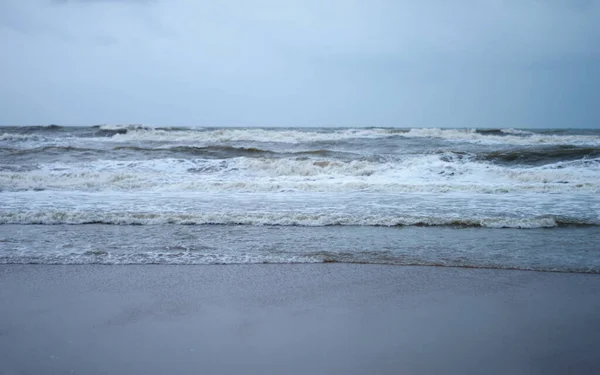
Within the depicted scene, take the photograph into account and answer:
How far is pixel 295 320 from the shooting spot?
3.38 metres

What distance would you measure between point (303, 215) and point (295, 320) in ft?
12.6

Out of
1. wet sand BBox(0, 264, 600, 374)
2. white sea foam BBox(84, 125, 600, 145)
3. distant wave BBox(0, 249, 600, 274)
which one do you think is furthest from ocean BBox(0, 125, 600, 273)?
white sea foam BBox(84, 125, 600, 145)

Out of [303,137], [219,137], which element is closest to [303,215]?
[303,137]

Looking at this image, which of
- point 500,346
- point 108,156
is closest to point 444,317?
point 500,346

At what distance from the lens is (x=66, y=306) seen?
12.0 ft

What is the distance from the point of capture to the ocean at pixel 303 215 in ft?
17.1

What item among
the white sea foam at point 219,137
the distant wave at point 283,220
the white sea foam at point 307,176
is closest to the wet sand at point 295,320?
the distant wave at point 283,220

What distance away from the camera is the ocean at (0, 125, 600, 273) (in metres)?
5.21

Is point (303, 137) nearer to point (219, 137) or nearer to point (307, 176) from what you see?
point (219, 137)

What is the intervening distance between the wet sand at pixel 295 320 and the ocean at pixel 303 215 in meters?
0.50

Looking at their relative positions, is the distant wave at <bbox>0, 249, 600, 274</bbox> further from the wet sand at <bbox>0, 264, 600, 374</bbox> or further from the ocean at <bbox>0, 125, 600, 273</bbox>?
the wet sand at <bbox>0, 264, 600, 374</bbox>

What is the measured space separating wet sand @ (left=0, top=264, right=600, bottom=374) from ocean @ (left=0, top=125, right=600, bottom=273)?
50 cm

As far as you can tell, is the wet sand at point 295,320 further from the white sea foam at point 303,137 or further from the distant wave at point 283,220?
the white sea foam at point 303,137

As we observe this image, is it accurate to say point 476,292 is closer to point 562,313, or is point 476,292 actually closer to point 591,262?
point 562,313
